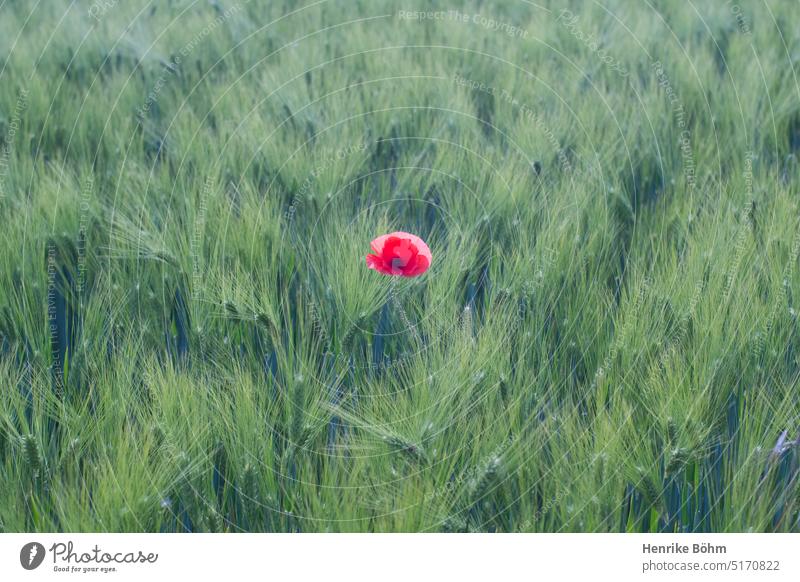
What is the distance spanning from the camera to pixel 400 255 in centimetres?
98

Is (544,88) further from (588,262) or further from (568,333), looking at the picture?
(568,333)

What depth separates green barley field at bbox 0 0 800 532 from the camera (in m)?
0.81

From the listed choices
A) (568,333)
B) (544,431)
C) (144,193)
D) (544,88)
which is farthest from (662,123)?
(144,193)

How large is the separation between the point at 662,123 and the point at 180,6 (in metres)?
1.00

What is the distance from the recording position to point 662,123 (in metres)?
1.29

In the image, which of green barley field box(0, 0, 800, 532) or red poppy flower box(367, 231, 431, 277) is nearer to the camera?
green barley field box(0, 0, 800, 532)
